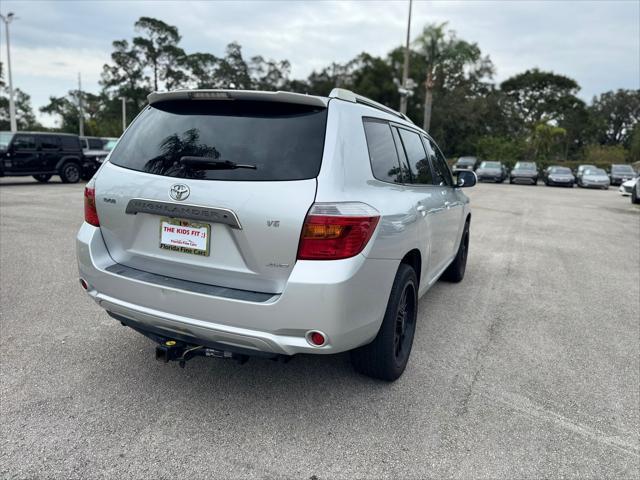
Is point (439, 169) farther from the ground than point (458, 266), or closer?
farther from the ground

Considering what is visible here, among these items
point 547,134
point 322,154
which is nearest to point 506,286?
point 322,154

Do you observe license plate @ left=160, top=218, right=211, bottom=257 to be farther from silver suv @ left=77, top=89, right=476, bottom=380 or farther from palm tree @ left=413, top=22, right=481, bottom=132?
palm tree @ left=413, top=22, right=481, bottom=132

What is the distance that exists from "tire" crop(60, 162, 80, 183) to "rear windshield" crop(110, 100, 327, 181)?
16578 millimetres

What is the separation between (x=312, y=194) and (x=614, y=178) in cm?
3554

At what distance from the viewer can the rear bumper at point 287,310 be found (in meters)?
2.39

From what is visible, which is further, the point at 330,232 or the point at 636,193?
the point at 636,193

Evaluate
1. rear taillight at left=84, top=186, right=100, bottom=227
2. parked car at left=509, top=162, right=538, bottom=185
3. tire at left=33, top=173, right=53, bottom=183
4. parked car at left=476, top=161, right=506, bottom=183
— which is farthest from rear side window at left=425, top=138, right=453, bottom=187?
parked car at left=509, top=162, right=538, bottom=185

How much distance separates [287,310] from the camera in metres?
2.40

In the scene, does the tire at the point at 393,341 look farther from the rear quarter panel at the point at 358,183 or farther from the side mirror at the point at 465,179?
the side mirror at the point at 465,179

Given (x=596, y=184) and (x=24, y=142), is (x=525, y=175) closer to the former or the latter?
(x=596, y=184)

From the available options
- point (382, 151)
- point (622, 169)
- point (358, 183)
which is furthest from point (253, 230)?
point (622, 169)

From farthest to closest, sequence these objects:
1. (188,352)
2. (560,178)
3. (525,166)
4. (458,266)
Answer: (525,166) → (560,178) → (458,266) → (188,352)

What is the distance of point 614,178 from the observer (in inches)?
1254

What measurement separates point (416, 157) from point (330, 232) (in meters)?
1.80
